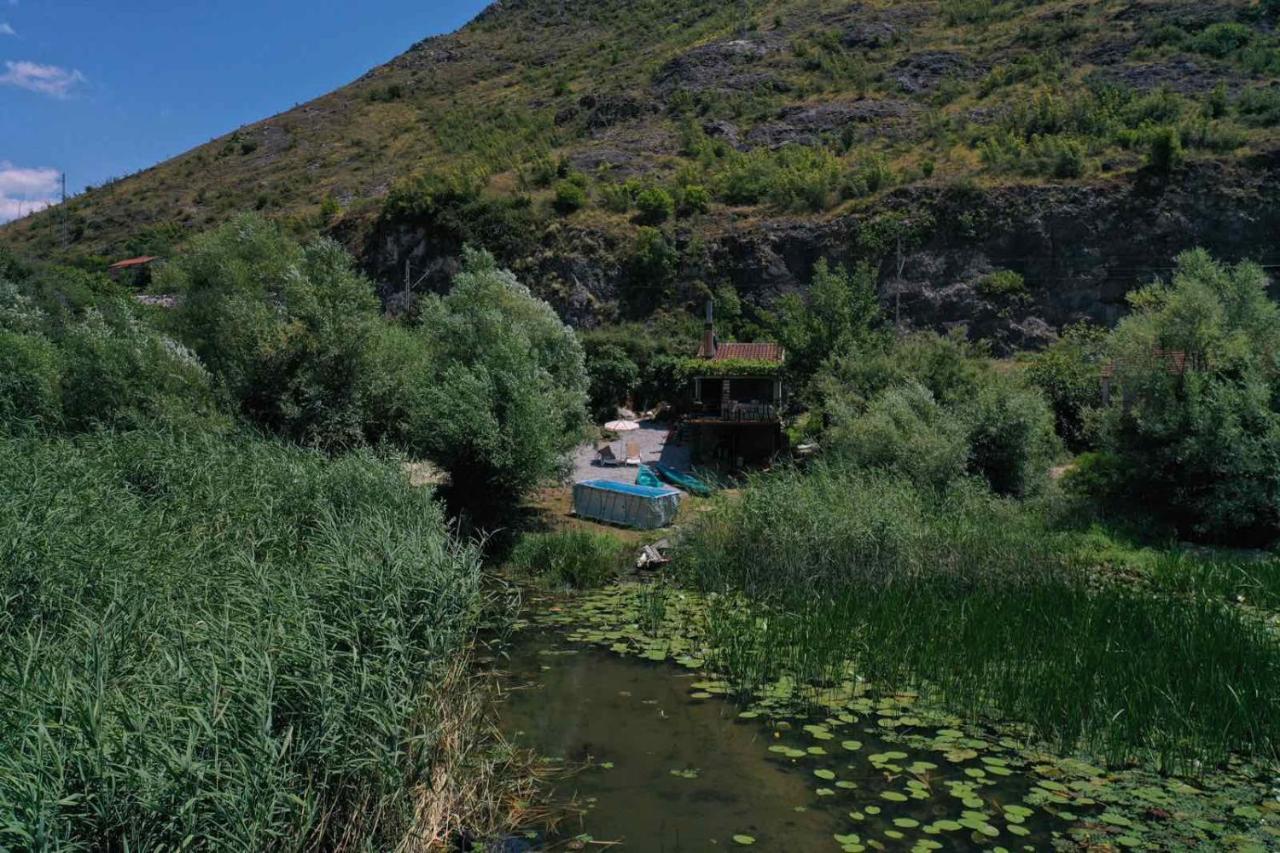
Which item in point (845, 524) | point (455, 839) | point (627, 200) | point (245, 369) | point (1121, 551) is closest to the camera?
point (455, 839)

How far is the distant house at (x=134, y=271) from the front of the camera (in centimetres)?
5567

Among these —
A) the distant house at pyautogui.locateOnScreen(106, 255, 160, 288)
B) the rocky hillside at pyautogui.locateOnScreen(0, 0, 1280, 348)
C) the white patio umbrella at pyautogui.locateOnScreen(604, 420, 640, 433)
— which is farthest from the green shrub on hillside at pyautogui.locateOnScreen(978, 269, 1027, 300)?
the distant house at pyautogui.locateOnScreen(106, 255, 160, 288)

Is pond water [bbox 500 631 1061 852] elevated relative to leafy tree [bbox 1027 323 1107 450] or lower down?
lower down

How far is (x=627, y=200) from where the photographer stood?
55312 millimetres

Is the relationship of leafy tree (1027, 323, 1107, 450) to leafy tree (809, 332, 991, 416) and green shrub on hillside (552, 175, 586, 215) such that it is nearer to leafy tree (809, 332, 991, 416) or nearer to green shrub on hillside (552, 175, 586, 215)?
leafy tree (809, 332, 991, 416)

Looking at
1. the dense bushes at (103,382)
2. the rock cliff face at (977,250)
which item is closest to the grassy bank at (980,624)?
the dense bushes at (103,382)

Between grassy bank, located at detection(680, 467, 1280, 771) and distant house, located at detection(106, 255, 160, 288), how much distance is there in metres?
51.9

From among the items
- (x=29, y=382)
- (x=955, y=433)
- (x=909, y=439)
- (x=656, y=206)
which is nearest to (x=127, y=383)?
(x=29, y=382)

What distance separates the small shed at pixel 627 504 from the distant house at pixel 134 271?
143 feet

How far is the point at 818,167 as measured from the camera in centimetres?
5584

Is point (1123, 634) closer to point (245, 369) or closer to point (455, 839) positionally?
point (455, 839)

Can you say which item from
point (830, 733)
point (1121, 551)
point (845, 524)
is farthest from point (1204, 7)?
point (830, 733)

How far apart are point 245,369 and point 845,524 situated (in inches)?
614

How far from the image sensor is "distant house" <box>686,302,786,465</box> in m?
32.3
